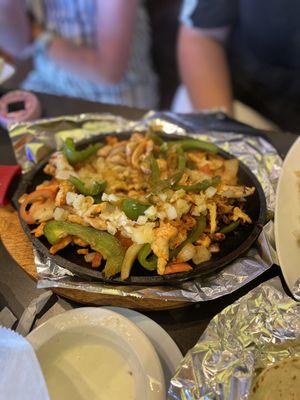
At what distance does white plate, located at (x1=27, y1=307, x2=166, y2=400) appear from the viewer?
85cm

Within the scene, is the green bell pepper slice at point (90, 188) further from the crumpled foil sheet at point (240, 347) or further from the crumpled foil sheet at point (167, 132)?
the crumpled foil sheet at point (240, 347)

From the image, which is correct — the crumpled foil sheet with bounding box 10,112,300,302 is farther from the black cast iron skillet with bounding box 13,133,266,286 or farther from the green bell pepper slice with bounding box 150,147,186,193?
the green bell pepper slice with bounding box 150,147,186,193

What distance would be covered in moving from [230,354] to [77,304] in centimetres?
40

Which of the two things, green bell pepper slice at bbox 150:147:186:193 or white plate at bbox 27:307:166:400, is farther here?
green bell pepper slice at bbox 150:147:186:193

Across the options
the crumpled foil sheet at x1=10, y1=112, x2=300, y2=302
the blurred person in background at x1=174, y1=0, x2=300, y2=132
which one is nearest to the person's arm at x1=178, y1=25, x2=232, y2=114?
the blurred person in background at x1=174, y1=0, x2=300, y2=132

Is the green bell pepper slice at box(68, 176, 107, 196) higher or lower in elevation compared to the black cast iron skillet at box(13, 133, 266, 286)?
higher

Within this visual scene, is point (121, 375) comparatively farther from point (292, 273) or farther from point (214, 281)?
point (292, 273)

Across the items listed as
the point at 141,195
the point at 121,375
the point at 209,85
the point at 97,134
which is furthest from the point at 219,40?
the point at 121,375

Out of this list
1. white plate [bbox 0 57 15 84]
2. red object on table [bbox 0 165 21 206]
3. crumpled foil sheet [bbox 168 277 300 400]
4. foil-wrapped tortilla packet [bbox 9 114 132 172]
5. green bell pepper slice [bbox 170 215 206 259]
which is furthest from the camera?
white plate [bbox 0 57 15 84]

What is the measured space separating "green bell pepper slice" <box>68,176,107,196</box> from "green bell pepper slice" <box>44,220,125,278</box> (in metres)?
0.11

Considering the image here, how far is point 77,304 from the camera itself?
3.53 ft

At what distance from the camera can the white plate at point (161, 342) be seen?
943 millimetres

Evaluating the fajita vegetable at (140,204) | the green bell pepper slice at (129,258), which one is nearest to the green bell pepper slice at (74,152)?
the fajita vegetable at (140,204)

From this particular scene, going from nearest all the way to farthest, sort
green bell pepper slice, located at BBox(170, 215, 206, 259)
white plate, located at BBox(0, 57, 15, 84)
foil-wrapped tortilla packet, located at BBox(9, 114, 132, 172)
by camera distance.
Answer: green bell pepper slice, located at BBox(170, 215, 206, 259) < foil-wrapped tortilla packet, located at BBox(9, 114, 132, 172) < white plate, located at BBox(0, 57, 15, 84)
